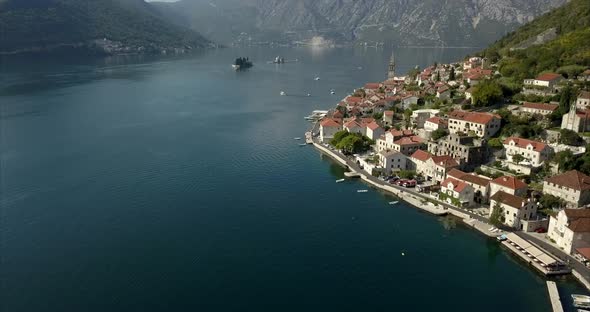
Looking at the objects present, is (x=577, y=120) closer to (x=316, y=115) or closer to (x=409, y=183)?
(x=409, y=183)

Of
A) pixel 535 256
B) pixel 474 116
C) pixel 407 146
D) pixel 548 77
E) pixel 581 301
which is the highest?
pixel 548 77

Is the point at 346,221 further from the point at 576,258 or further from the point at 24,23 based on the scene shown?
the point at 24,23

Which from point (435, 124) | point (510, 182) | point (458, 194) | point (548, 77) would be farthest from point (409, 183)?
point (548, 77)

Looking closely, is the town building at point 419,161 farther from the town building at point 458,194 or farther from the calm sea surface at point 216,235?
the calm sea surface at point 216,235

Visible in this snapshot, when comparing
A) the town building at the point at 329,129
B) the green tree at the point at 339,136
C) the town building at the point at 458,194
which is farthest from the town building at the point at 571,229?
the town building at the point at 329,129

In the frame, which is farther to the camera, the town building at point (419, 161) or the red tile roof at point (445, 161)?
the town building at point (419, 161)

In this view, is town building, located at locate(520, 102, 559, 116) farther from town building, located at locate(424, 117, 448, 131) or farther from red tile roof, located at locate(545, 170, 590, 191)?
red tile roof, located at locate(545, 170, 590, 191)
